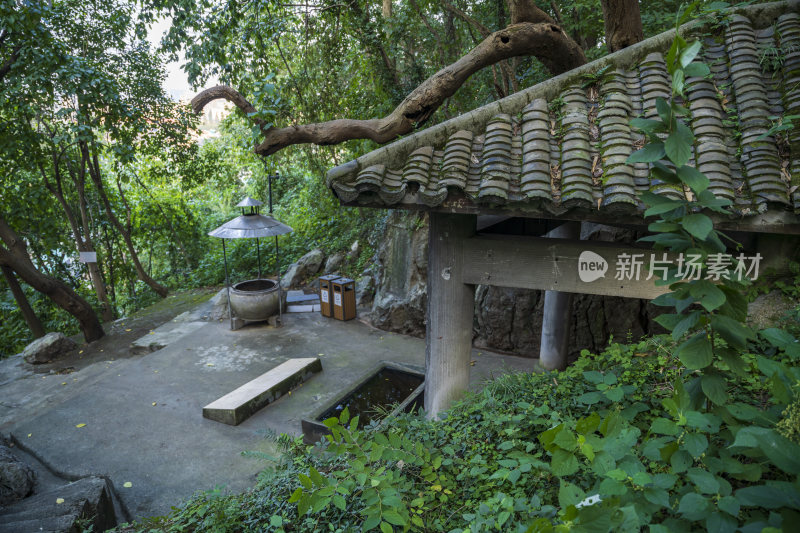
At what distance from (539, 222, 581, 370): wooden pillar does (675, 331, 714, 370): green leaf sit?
4738 mm

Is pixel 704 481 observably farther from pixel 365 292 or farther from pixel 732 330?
pixel 365 292

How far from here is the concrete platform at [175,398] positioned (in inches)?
206

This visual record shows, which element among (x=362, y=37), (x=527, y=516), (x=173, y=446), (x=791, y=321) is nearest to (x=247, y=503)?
(x=527, y=516)

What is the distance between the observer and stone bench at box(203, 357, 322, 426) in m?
6.15

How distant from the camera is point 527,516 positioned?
2092mm

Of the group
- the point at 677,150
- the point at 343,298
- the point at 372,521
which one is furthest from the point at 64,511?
the point at 343,298

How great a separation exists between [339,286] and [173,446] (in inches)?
190

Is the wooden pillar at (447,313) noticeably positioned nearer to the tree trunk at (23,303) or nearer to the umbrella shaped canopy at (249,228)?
the umbrella shaped canopy at (249,228)

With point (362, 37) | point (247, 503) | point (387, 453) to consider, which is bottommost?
point (247, 503)

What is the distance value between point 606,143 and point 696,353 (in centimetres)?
184

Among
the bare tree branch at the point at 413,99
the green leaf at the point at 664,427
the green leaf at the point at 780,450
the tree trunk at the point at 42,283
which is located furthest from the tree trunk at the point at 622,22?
the tree trunk at the point at 42,283

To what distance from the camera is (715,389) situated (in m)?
1.78

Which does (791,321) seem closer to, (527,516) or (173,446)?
(527,516)

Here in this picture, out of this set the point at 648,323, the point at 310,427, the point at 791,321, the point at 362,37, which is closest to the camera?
the point at 791,321
